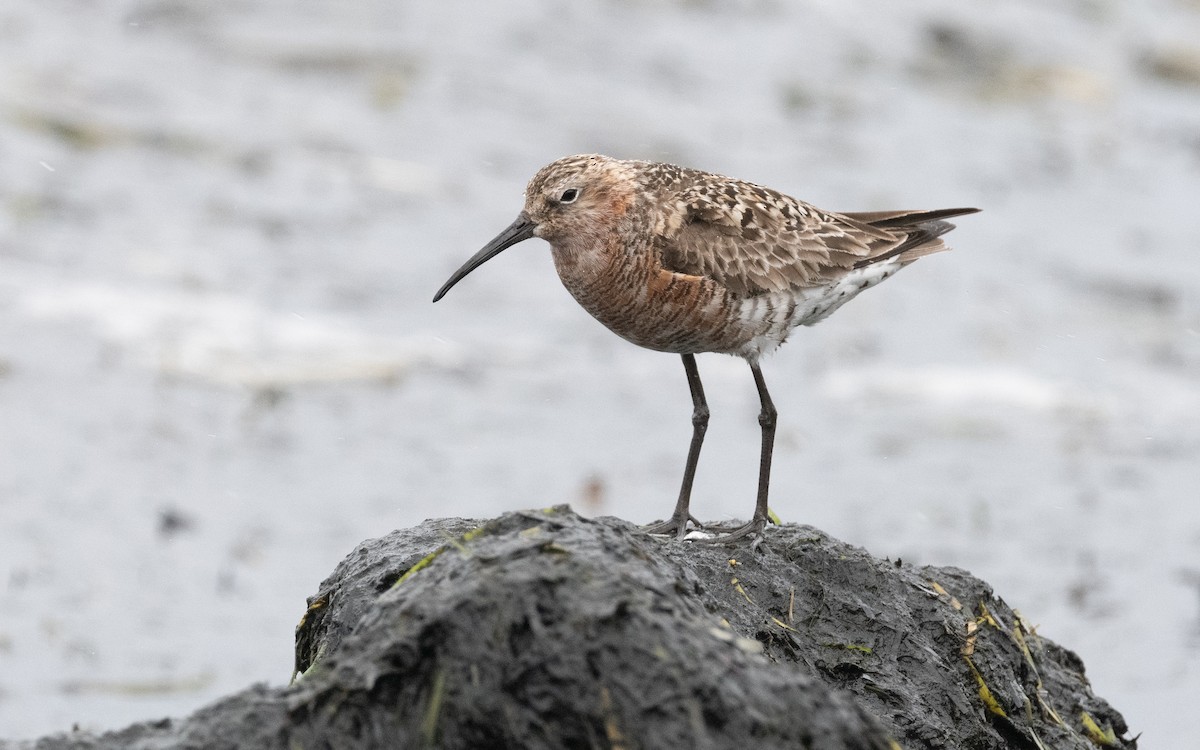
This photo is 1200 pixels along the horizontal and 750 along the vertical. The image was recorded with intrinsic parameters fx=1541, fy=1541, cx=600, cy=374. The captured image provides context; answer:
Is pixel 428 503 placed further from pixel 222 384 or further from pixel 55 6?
pixel 55 6

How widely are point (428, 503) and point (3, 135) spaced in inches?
251

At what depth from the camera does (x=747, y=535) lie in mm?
5629

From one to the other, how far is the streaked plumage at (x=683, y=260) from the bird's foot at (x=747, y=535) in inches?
2.1

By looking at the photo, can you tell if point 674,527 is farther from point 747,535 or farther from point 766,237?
point 766,237

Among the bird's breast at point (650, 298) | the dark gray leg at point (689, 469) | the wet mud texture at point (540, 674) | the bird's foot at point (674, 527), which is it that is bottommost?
the wet mud texture at point (540, 674)

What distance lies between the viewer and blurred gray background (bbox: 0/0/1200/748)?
8.75m

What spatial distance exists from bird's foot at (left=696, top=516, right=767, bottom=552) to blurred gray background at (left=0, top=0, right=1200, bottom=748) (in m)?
2.81

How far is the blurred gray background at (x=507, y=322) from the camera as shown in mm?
8750

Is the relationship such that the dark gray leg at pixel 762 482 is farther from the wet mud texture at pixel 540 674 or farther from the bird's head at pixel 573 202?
the wet mud texture at pixel 540 674

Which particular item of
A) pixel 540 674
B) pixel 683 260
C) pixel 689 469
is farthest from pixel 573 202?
pixel 540 674

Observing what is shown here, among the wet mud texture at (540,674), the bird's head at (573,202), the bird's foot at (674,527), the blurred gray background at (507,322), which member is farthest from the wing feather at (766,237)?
the blurred gray background at (507,322)

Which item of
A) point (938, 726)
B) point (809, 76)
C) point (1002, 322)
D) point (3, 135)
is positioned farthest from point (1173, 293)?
point (3, 135)

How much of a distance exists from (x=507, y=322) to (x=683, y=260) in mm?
5855

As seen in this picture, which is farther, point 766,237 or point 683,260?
point 766,237
